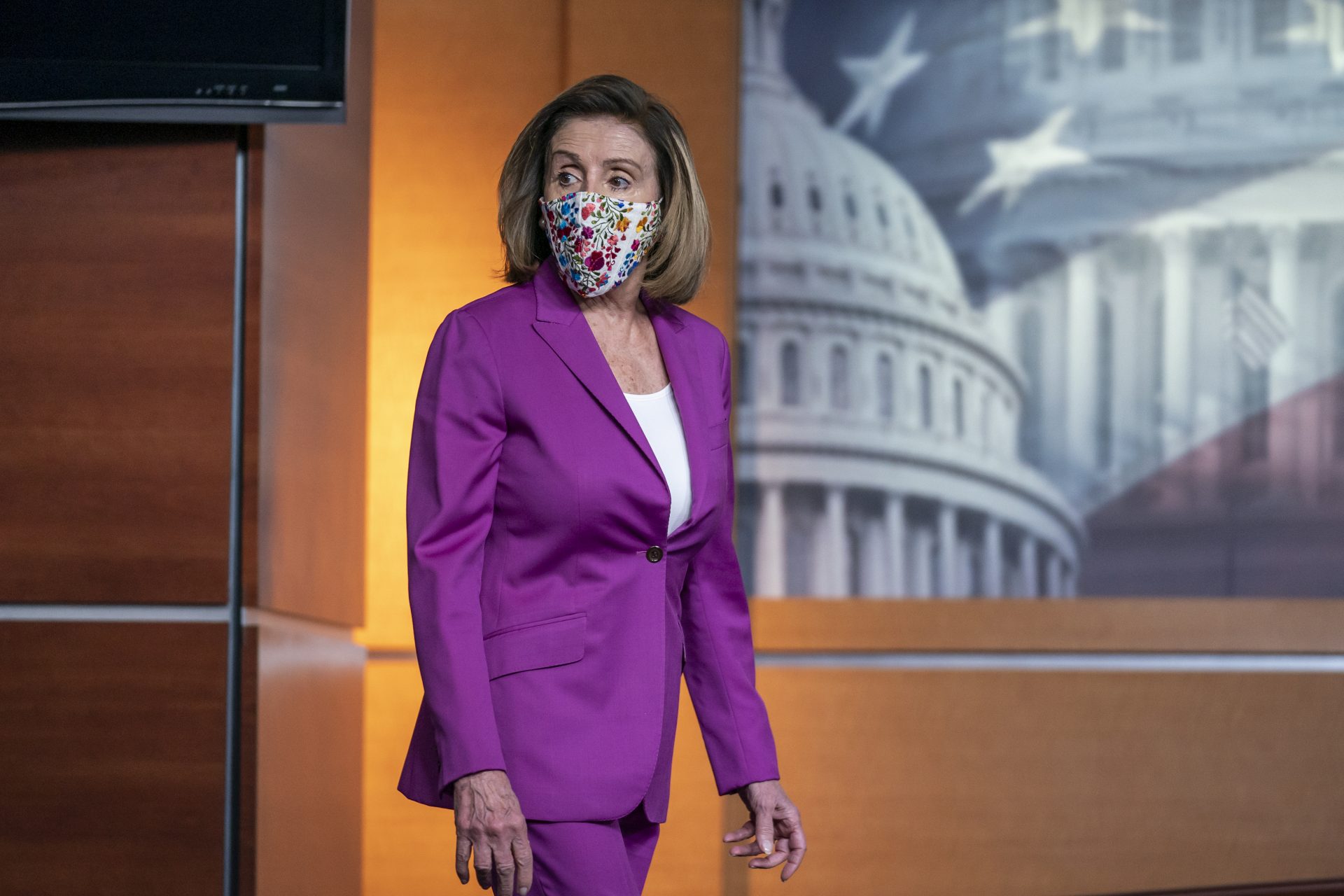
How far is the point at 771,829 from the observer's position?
1.85 metres

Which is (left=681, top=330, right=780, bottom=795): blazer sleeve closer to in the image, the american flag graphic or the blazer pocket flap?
the blazer pocket flap

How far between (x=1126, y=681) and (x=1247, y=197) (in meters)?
1.28

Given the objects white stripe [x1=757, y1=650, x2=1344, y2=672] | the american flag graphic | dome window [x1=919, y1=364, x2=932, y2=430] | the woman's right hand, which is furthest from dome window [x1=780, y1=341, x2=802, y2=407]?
the woman's right hand

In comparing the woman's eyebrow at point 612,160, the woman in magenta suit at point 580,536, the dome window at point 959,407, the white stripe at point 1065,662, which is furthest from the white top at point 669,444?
the dome window at point 959,407

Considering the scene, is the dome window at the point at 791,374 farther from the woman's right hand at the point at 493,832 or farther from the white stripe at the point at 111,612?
the woman's right hand at the point at 493,832

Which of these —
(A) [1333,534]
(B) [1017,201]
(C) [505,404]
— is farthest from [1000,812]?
(C) [505,404]

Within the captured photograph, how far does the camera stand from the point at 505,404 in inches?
65.8

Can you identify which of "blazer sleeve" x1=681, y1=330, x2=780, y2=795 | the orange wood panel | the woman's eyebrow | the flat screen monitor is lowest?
the orange wood panel

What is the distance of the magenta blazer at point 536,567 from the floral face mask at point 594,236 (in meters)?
0.08

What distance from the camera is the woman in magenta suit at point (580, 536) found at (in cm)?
160

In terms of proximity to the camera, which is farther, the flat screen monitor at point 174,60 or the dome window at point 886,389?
the dome window at point 886,389

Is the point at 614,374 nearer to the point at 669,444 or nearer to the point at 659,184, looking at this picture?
the point at 669,444

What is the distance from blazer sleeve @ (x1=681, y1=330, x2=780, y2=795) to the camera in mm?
1864

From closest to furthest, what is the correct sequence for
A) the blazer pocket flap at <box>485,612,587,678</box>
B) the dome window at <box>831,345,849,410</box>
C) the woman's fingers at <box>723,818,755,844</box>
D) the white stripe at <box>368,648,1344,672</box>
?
the blazer pocket flap at <box>485,612,587,678</box> → the woman's fingers at <box>723,818,755,844</box> → the white stripe at <box>368,648,1344,672</box> → the dome window at <box>831,345,849,410</box>
